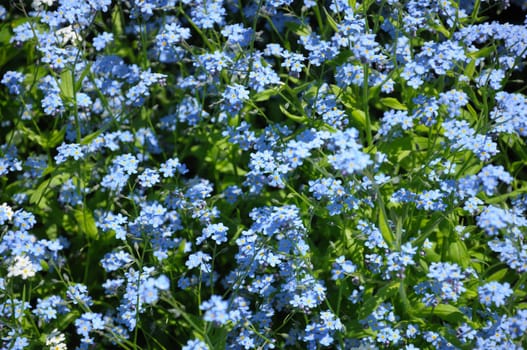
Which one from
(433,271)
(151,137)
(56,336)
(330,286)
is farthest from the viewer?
(151,137)

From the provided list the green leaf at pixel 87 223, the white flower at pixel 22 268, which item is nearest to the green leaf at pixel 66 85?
the green leaf at pixel 87 223

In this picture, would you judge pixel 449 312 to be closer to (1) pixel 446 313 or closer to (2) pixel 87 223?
(1) pixel 446 313

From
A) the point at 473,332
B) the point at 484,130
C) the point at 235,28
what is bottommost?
the point at 473,332

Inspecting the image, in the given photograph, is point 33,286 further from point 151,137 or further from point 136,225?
point 151,137

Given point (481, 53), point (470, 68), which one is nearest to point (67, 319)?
point (470, 68)

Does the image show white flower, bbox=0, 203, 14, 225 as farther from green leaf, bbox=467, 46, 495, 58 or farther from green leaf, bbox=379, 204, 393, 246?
green leaf, bbox=467, 46, 495, 58

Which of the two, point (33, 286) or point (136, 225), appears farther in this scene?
point (33, 286)

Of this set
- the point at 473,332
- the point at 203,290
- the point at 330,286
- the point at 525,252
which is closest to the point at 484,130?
the point at 525,252

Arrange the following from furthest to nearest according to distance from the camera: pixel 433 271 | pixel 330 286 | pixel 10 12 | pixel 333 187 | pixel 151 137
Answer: pixel 10 12 < pixel 151 137 < pixel 330 286 < pixel 333 187 < pixel 433 271
